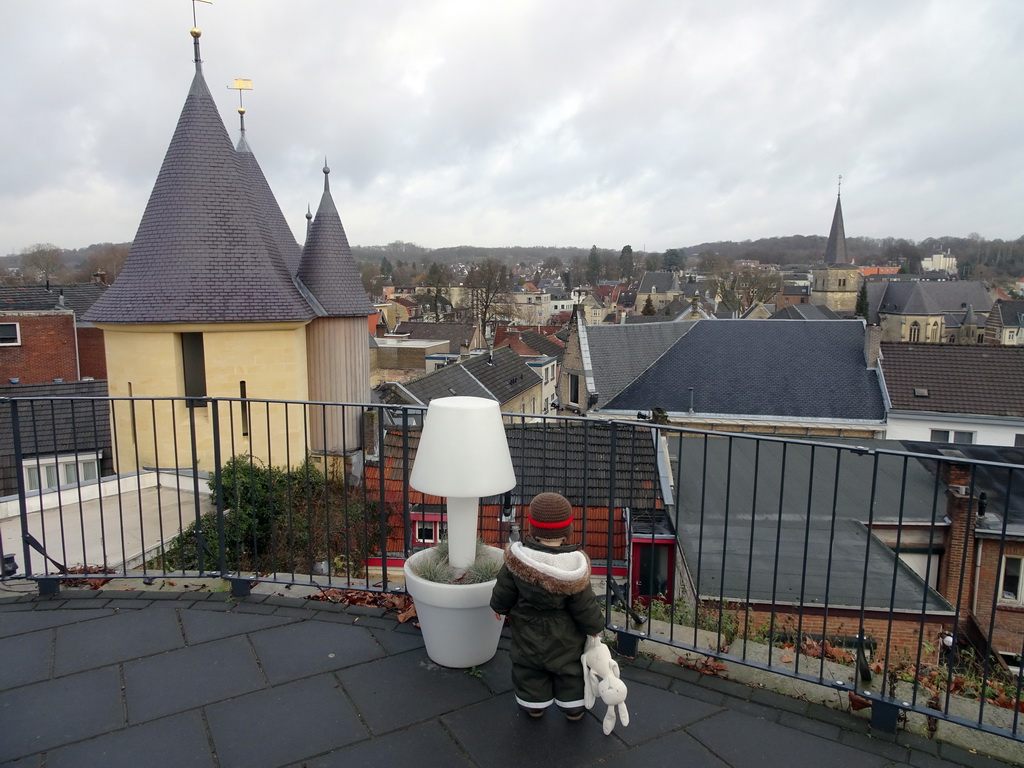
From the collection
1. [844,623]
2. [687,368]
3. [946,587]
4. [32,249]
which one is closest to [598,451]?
[844,623]

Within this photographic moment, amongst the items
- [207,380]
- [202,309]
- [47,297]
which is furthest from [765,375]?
[47,297]

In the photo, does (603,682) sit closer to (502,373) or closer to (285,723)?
(285,723)

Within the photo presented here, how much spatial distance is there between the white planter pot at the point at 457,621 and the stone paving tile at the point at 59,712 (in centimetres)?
144

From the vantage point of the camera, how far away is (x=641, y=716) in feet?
10.5

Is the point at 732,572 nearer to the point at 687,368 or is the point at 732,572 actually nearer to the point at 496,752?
the point at 496,752

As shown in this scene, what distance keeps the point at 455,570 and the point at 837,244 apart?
9480 centimetres

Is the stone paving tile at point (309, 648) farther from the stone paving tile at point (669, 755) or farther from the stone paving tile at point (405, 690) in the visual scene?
the stone paving tile at point (669, 755)

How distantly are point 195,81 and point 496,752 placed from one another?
56.4ft

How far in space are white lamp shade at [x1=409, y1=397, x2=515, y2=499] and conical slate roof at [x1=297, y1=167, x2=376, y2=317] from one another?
14495 millimetres

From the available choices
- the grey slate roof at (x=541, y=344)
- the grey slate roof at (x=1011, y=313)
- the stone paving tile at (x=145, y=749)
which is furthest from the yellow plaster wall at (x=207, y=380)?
the grey slate roof at (x=1011, y=313)

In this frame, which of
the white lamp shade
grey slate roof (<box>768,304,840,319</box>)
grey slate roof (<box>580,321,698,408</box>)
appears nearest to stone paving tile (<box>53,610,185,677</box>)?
the white lamp shade

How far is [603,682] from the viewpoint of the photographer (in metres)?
2.93

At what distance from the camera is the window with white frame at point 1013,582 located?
12789 mm

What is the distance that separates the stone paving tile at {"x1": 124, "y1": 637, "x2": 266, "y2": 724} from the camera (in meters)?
3.26
